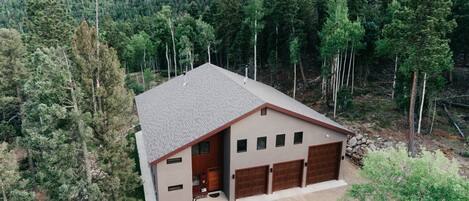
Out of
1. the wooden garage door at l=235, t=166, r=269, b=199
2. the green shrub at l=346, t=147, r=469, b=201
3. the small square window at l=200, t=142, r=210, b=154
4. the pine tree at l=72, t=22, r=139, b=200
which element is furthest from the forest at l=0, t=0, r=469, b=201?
the green shrub at l=346, t=147, r=469, b=201

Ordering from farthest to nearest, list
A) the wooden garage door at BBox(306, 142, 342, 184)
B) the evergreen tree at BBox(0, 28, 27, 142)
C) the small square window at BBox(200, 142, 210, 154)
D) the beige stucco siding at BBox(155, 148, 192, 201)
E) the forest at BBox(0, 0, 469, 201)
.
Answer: the evergreen tree at BBox(0, 28, 27, 142) → the wooden garage door at BBox(306, 142, 342, 184) → the small square window at BBox(200, 142, 210, 154) → the beige stucco siding at BBox(155, 148, 192, 201) → the forest at BBox(0, 0, 469, 201)

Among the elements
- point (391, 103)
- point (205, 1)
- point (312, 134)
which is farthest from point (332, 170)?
point (205, 1)

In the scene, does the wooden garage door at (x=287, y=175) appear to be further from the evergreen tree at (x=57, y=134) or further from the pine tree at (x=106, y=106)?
the evergreen tree at (x=57, y=134)

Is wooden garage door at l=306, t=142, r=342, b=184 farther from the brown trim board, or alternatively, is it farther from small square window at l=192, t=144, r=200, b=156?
small square window at l=192, t=144, r=200, b=156

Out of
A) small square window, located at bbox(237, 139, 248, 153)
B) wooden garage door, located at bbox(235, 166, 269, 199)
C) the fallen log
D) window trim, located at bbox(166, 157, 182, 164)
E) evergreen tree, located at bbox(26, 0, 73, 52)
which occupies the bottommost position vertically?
wooden garage door, located at bbox(235, 166, 269, 199)

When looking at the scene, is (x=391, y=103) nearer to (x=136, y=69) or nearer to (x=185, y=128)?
(x=185, y=128)

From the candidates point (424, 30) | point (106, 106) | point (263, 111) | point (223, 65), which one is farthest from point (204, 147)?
point (223, 65)
